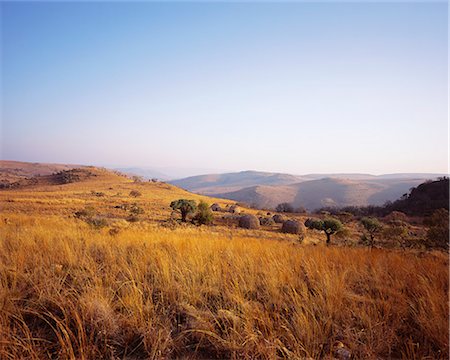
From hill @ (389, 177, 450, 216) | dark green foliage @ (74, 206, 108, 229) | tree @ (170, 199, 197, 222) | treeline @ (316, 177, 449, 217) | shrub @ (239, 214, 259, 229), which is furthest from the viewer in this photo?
Answer: treeline @ (316, 177, 449, 217)

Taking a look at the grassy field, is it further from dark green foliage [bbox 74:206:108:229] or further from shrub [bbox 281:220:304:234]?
shrub [bbox 281:220:304:234]

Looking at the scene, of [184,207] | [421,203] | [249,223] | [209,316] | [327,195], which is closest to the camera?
[209,316]

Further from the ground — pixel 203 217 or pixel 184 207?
pixel 184 207

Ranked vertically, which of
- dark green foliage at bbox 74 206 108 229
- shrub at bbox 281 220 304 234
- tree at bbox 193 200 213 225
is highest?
dark green foliage at bbox 74 206 108 229

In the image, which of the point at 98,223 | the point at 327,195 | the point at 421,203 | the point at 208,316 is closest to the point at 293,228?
the point at 98,223

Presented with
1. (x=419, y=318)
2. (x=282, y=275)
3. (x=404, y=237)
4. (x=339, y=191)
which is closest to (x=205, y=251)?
(x=282, y=275)

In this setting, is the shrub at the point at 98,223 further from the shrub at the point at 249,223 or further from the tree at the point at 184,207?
the shrub at the point at 249,223

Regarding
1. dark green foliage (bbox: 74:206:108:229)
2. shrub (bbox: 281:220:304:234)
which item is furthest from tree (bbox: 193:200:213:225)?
dark green foliage (bbox: 74:206:108:229)

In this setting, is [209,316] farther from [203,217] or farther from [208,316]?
[203,217]

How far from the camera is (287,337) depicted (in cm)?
247

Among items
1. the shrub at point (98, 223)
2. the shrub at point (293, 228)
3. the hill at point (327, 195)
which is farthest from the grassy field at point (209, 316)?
the hill at point (327, 195)

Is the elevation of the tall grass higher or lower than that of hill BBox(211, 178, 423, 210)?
higher

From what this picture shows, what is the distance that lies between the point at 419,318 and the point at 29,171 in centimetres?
13693

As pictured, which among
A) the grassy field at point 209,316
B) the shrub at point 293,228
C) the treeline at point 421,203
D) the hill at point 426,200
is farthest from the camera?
the treeline at point 421,203
